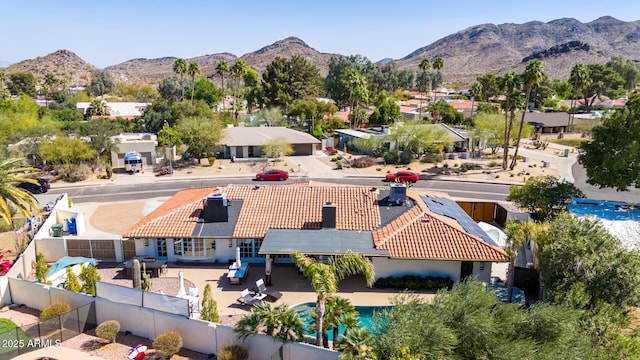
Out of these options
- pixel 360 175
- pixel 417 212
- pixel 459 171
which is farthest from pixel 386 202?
pixel 459 171

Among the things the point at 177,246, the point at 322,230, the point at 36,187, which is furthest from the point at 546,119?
the point at 36,187

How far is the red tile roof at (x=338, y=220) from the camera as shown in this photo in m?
24.8

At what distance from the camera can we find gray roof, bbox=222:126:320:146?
61744 mm

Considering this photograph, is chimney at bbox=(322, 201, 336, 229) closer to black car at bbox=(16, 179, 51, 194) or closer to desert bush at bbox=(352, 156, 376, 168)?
desert bush at bbox=(352, 156, 376, 168)

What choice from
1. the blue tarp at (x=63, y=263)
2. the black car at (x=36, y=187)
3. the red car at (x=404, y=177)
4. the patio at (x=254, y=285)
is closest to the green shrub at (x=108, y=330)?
the patio at (x=254, y=285)

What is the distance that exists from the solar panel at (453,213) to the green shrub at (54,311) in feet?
69.8

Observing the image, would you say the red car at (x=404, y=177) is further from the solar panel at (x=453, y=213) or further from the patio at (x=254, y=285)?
the patio at (x=254, y=285)

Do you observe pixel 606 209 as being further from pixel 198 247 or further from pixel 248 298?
pixel 198 247

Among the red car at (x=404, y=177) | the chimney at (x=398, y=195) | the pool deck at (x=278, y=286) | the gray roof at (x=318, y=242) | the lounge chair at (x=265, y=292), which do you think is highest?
the chimney at (x=398, y=195)

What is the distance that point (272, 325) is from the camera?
1647 centimetres

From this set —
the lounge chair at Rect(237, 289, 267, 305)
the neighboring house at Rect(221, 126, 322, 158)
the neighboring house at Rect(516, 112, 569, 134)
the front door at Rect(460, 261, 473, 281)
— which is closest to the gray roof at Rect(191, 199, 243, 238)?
the lounge chair at Rect(237, 289, 267, 305)

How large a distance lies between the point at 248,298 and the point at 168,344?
18.1 ft

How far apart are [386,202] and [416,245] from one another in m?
5.84

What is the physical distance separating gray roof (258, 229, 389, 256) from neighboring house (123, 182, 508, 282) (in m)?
0.06
